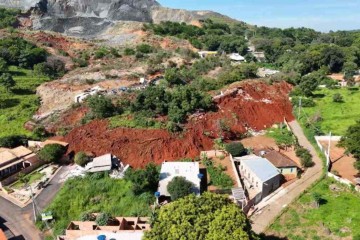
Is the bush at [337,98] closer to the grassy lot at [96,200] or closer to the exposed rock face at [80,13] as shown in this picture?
the grassy lot at [96,200]

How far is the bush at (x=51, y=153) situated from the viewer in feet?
113

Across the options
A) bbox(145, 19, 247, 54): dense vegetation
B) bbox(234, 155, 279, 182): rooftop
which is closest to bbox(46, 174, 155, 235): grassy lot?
bbox(234, 155, 279, 182): rooftop

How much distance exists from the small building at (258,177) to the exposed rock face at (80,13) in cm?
7952

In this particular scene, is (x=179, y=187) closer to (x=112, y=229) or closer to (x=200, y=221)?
(x=112, y=229)

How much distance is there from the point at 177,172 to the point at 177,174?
0.35 m

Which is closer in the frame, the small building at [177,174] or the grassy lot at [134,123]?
the small building at [177,174]

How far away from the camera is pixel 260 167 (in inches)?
1284

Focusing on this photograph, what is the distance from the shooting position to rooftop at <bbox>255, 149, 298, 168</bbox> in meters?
33.9

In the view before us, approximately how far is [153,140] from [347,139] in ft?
54.6

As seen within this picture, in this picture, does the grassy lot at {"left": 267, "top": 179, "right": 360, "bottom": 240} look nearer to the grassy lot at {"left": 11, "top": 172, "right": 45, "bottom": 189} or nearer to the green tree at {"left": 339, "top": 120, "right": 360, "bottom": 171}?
the green tree at {"left": 339, "top": 120, "right": 360, "bottom": 171}

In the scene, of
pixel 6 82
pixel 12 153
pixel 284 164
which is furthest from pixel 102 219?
pixel 6 82

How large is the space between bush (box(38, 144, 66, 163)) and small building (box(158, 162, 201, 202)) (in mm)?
9716

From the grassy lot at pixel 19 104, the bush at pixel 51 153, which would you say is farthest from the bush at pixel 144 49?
the bush at pixel 51 153

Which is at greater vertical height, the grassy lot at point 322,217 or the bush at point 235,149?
the bush at point 235,149
